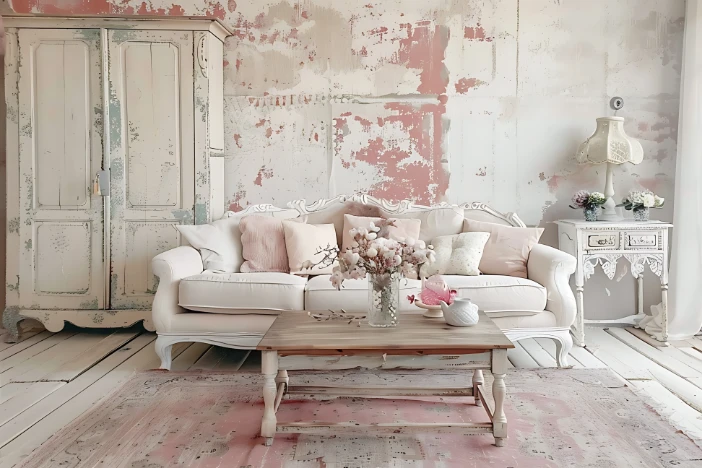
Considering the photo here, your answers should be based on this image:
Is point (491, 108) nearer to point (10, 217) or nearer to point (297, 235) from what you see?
point (297, 235)

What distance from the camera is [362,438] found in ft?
8.45

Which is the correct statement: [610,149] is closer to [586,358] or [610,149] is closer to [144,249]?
[586,358]

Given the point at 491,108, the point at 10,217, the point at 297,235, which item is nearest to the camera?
the point at 297,235

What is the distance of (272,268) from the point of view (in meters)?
4.07

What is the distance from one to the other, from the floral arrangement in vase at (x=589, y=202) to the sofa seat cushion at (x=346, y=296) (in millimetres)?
1502

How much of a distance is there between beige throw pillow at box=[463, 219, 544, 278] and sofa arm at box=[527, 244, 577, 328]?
214 millimetres

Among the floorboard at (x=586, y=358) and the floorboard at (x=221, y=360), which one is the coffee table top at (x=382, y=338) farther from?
the floorboard at (x=586, y=358)

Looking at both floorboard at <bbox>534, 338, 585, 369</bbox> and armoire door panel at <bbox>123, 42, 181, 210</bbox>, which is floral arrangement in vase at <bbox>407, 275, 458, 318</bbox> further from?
armoire door panel at <bbox>123, 42, 181, 210</bbox>

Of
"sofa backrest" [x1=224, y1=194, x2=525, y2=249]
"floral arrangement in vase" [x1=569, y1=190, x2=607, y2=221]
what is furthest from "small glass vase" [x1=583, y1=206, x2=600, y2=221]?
"sofa backrest" [x1=224, y1=194, x2=525, y2=249]

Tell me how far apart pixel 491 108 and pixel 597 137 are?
781mm

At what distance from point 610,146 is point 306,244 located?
2196mm

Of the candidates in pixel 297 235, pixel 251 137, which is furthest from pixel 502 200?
pixel 251 137

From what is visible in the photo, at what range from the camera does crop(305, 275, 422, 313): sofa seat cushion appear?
354 cm

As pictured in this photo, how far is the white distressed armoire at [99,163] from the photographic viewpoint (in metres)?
4.29
